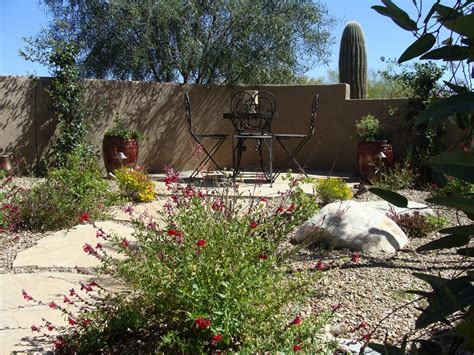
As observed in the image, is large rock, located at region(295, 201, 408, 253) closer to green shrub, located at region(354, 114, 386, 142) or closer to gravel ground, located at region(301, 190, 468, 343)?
gravel ground, located at region(301, 190, 468, 343)

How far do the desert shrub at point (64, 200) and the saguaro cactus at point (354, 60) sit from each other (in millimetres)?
7700

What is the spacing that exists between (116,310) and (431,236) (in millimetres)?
3055

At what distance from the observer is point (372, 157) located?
8.12m

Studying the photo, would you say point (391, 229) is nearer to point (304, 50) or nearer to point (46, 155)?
point (46, 155)

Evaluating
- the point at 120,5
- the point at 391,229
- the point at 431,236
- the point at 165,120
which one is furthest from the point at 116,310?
the point at 120,5

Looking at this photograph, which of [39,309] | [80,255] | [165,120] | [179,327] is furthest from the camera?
[165,120]

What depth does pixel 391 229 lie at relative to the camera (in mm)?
4129

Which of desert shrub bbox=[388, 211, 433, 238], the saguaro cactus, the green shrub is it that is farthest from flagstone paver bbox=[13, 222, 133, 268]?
the saguaro cactus

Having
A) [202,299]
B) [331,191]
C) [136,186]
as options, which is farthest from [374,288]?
[136,186]

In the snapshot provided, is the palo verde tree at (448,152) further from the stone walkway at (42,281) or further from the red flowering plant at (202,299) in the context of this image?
the stone walkway at (42,281)

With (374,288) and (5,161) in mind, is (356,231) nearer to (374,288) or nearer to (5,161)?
(374,288)

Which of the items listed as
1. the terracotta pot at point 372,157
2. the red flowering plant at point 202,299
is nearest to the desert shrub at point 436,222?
the red flowering plant at point 202,299

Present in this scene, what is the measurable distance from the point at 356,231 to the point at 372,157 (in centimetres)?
→ 431

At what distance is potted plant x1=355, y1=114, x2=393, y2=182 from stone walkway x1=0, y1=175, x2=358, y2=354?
445 centimetres
